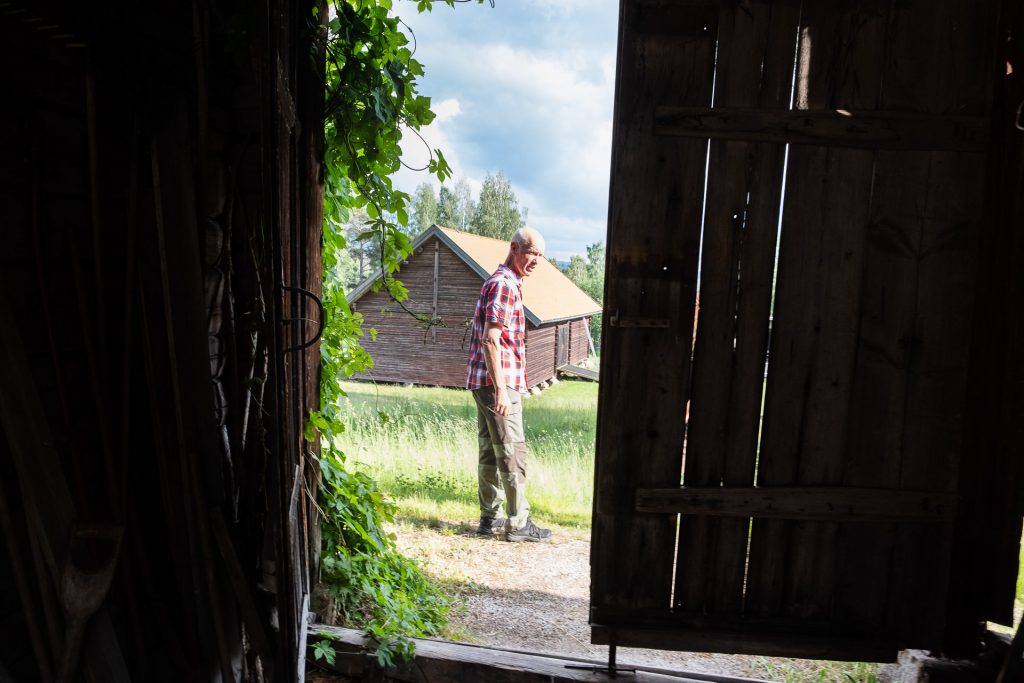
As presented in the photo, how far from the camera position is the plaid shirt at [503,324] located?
4.05 metres

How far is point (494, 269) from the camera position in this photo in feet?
47.2

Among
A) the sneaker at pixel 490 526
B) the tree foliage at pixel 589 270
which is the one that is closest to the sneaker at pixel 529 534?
the sneaker at pixel 490 526

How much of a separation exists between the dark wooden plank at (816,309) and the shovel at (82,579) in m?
2.15

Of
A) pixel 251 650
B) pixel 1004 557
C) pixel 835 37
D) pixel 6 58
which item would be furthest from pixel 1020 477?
pixel 6 58

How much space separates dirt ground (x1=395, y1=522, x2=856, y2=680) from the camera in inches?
116

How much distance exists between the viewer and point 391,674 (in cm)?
247

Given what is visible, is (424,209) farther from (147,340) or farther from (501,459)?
(147,340)

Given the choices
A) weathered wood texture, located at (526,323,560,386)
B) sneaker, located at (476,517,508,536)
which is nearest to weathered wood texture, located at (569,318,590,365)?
weathered wood texture, located at (526,323,560,386)

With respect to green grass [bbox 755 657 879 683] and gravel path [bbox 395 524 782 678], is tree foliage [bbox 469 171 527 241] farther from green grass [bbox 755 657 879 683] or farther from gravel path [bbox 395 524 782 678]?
green grass [bbox 755 657 879 683]

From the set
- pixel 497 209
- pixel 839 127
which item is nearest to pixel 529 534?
pixel 839 127

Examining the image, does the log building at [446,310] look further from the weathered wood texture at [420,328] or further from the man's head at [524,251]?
the man's head at [524,251]

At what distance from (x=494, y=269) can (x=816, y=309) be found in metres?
12.5

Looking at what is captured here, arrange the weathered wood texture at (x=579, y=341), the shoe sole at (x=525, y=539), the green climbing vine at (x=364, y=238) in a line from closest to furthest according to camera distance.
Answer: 1. the green climbing vine at (x=364, y=238)
2. the shoe sole at (x=525, y=539)
3. the weathered wood texture at (x=579, y=341)

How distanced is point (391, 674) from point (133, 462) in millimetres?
1352
